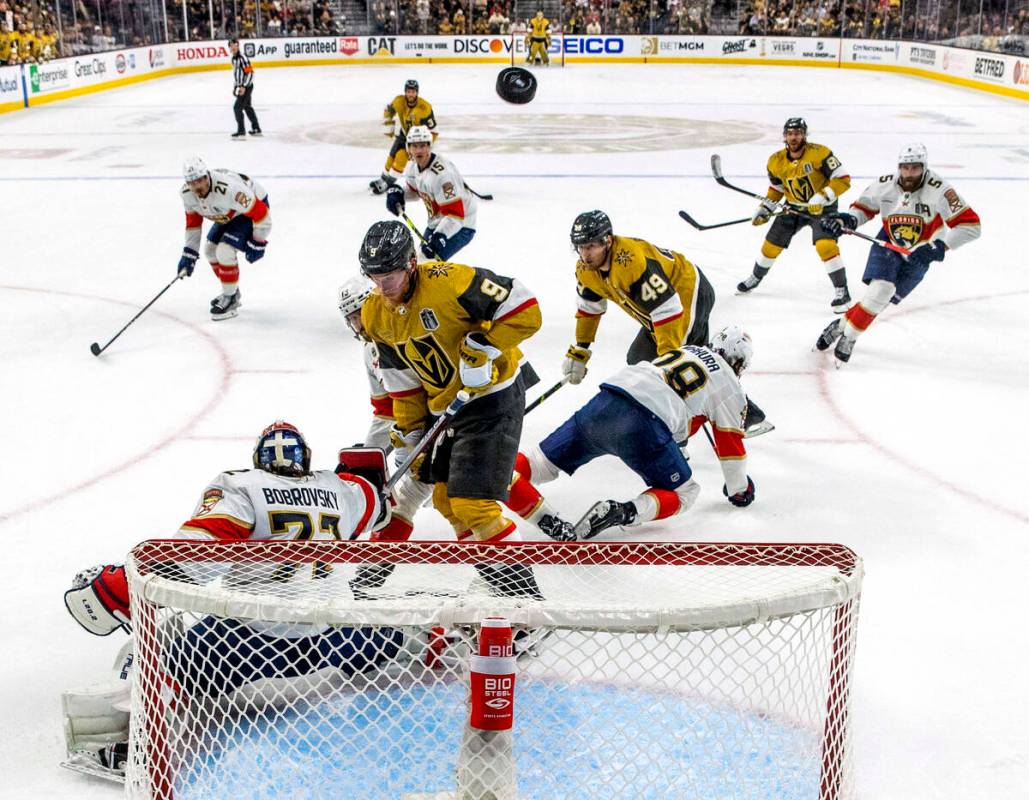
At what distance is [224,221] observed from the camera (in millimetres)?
6430

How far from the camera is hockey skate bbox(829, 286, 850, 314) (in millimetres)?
6723

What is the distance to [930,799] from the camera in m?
2.53

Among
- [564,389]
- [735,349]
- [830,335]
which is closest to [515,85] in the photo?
[830,335]

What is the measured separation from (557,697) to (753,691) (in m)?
0.45

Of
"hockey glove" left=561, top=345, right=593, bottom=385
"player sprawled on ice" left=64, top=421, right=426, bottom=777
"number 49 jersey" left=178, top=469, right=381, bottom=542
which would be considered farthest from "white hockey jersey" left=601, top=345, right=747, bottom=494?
"number 49 jersey" left=178, top=469, right=381, bottom=542

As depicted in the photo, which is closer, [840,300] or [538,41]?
[840,300]

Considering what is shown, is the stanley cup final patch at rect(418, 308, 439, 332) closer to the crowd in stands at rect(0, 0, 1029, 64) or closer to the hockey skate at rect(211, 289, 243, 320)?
the hockey skate at rect(211, 289, 243, 320)

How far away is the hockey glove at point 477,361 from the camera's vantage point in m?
3.15

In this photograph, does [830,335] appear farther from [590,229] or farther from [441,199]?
[441,199]

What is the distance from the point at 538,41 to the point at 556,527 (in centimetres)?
1993

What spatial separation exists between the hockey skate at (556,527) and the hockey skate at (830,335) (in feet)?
8.73

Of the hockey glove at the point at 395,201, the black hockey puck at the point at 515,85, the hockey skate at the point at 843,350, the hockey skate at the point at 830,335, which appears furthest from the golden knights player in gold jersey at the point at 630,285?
the black hockey puck at the point at 515,85

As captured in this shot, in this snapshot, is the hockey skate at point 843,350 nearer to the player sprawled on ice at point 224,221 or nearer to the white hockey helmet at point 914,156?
the white hockey helmet at point 914,156

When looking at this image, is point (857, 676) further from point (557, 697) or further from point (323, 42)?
point (323, 42)
